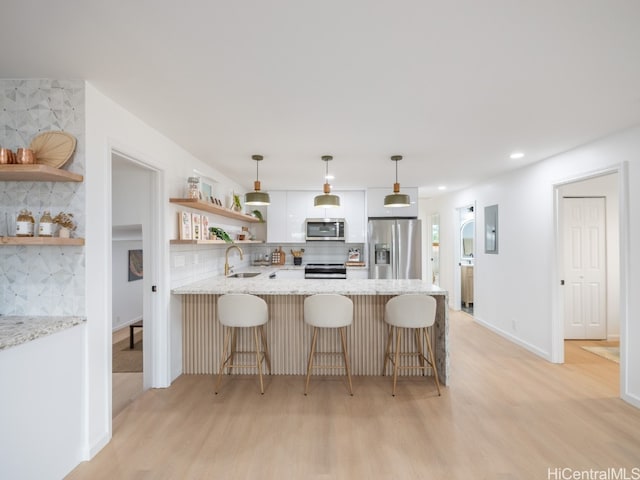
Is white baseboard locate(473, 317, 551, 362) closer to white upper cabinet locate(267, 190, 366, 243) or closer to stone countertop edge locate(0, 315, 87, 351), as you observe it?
white upper cabinet locate(267, 190, 366, 243)

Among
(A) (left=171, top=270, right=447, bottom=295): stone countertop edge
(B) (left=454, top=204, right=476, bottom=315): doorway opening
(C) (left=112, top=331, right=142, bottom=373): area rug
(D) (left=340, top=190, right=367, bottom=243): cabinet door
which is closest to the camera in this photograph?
(A) (left=171, top=270, right=447, bottom=295): stone countertop edge

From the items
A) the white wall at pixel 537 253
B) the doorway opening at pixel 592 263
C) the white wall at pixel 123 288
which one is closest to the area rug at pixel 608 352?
the doorway opening at pixel 592 263

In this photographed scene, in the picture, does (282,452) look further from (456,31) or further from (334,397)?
(456,31)

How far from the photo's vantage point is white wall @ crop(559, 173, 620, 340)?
4605mm

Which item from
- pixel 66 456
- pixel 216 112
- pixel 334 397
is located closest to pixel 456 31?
pixel 216 112

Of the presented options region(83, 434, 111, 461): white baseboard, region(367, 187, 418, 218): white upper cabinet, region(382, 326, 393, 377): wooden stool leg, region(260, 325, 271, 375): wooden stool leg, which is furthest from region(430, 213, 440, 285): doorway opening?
region(83, 434, 111, 461): white baseboard

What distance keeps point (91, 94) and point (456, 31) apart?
87.4 inches

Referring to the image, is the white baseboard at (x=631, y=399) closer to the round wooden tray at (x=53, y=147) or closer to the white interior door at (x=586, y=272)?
the white interior door at (x=586, y=272)

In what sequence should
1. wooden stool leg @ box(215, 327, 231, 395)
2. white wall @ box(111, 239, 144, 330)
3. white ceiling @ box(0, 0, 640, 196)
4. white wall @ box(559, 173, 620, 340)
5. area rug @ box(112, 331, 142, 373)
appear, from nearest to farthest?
1. white ceiling @ box(0, 0, 640, 196)
2. wooden stool leg @ box(215, 327, 231, 395)
3. area rug @ box(112, 331, 142, 373)
4. white wall @ box(559, 173, 620, 340)
5. white wall @ box(111, 239, 144, 330)

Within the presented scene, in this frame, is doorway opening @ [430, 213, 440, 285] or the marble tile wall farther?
doorway opening @ [430, 213, 440, 285]

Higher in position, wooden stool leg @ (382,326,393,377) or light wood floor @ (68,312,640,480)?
wooden stool leg @ (382,326,393,377)

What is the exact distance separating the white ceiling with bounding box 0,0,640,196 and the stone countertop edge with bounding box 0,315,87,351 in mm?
1491

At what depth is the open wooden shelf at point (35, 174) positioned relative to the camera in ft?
5.98

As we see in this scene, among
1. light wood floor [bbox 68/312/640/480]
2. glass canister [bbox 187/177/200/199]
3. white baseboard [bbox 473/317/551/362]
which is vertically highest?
glass canister [bbox 187/177/200/199]
